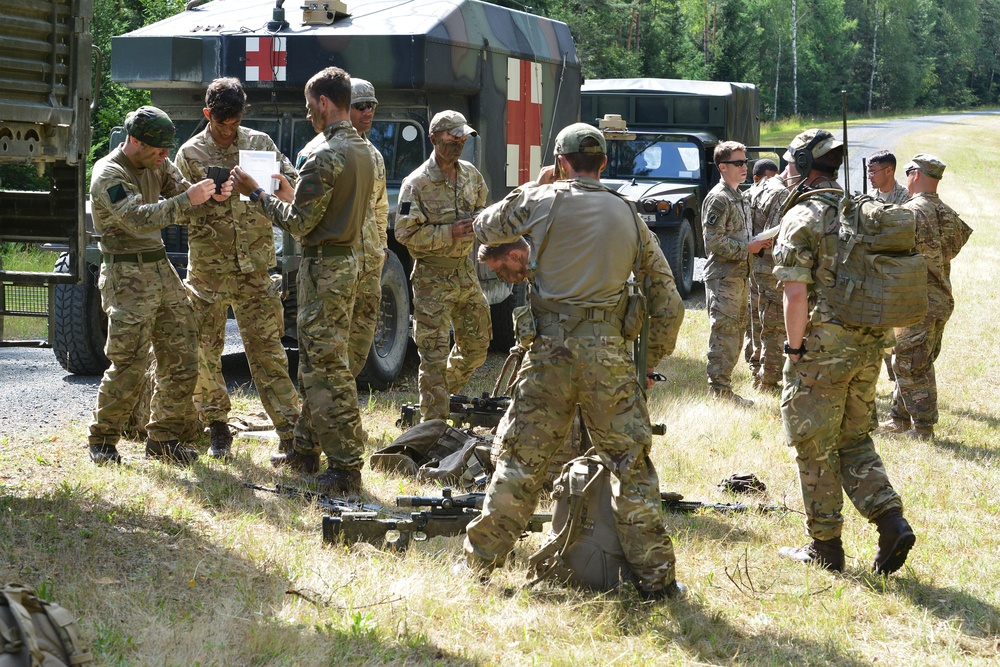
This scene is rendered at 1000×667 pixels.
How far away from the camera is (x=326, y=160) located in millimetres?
5098

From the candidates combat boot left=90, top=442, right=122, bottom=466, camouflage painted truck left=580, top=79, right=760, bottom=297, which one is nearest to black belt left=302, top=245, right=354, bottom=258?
combat boot left=90, top=442, right=122, bottom=466

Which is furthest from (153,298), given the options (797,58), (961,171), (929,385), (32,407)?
(797,58)

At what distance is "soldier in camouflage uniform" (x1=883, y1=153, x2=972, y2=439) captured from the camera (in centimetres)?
701

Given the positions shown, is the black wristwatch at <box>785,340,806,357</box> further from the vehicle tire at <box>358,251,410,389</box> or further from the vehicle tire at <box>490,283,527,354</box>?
the vehicle tire at <box>490,283,527,354</box>

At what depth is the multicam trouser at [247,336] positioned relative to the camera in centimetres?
597

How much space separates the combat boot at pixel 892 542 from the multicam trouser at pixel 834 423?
43mm

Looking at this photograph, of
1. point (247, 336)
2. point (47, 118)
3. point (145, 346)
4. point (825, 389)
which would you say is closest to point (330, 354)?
point (247, 336)

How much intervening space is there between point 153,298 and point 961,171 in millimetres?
31917

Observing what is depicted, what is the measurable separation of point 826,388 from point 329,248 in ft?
7.51

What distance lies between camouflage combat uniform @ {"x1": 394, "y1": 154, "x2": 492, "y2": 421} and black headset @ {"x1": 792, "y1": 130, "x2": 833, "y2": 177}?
2.25 meters

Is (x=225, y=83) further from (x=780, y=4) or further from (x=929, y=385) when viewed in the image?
(x=780, y=4)

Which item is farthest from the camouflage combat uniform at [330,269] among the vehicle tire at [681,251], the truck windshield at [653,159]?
the truck windshield at [653,159]

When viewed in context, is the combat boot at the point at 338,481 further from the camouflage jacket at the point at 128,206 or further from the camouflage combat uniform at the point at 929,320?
the camouflage combat uniform at the point at 929,320

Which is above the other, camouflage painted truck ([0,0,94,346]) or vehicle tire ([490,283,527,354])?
camouflage painted truck ([0,0,94,346])
